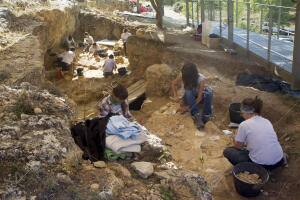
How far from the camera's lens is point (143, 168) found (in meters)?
3.17

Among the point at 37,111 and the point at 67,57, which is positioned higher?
the point at 37,111

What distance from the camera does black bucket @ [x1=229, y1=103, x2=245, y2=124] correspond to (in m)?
6.03

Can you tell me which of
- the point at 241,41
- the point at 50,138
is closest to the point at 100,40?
the point at 241,41

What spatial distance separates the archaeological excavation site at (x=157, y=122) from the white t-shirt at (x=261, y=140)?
1 cm

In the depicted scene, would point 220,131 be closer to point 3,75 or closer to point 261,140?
point 261,140

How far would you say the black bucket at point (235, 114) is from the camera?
6029 millimetres

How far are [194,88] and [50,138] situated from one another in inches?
148

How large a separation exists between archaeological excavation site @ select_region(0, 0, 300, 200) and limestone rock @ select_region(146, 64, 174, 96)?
3 centimetres

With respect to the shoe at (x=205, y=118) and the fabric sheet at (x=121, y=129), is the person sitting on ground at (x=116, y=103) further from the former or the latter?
the shoe at (x=205, y=118)

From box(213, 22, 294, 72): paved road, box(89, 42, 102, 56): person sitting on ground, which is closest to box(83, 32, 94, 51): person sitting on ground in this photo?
box(89, 42, 102, 56): person sitting on ground

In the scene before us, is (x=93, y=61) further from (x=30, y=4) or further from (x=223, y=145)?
(x=223, y=145)

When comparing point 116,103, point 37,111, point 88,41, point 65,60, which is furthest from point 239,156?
point 88,41

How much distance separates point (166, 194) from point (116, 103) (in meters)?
2.15

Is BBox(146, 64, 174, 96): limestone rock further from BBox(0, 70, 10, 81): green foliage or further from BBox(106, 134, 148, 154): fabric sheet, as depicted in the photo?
BBox(106, 134, 148, 154): fabric sheet
